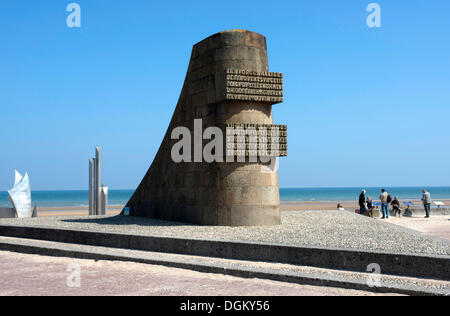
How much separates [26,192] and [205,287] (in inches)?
791

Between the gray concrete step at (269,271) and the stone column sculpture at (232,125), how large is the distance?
3413 mm

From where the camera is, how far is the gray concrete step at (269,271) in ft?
22.6

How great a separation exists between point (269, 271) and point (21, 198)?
1987 cm

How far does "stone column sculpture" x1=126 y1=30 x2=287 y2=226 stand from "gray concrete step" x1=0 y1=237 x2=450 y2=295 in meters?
3.41

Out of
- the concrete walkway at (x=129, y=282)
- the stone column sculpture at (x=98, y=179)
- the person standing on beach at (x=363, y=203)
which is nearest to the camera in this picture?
the concrete walkway at (x=129, y=282)

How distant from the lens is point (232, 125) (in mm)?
12672

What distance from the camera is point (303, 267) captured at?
8500 millimetres
